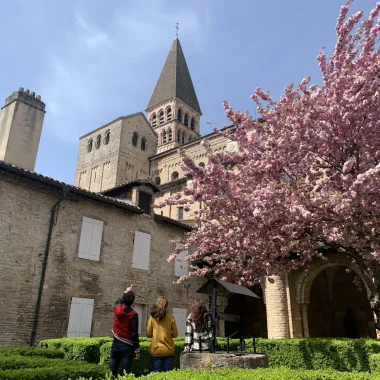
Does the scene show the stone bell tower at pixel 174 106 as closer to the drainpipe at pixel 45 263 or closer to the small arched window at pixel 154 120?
the small arched window at pixel 154 120

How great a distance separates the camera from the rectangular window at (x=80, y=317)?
12.2m

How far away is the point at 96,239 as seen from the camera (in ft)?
44.2

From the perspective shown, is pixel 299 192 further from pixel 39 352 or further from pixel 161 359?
pixel 39 352

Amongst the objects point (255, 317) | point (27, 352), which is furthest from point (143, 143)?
point (27, 352)

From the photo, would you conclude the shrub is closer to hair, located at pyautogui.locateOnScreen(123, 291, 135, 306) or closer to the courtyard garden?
the courtyard garden

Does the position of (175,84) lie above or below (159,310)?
above

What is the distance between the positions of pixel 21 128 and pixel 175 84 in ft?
132

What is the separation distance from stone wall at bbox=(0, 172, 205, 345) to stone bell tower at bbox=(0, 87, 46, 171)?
330cm

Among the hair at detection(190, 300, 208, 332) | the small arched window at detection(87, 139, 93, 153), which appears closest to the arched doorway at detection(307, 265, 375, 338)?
the hair at detection(190, 300, 208, 332)

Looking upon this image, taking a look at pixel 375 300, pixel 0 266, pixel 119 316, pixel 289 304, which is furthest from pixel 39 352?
pixel 289 304

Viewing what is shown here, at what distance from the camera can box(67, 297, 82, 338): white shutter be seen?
1208cm

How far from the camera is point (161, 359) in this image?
5.89 meters

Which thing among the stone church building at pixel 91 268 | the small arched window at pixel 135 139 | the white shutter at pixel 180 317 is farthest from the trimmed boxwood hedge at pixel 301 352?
the small arched window at pixel 135 139

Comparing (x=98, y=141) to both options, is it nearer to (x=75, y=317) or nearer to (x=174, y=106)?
(x=174, y=106)
